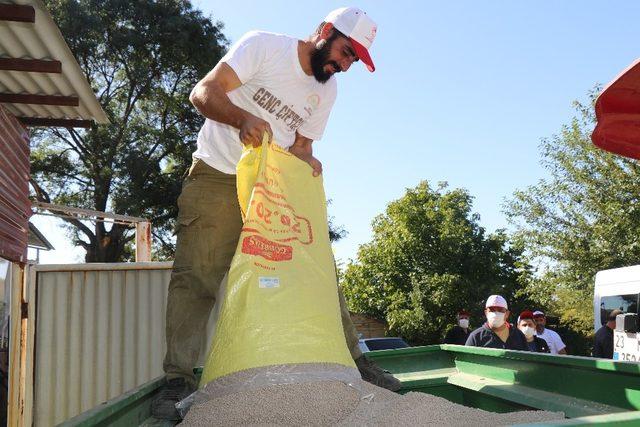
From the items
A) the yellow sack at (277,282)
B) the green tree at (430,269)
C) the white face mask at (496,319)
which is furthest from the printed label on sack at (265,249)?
the green tree at (430,269)

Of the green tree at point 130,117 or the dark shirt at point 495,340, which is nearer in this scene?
the dark shirt at point 495,340

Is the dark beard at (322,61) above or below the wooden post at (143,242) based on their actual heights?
above

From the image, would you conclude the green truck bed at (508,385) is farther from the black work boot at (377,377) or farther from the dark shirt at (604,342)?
the dark shirt at (604,342)

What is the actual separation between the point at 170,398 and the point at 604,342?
7973 millimetres

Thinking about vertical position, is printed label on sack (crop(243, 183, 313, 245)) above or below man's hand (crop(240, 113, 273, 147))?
below

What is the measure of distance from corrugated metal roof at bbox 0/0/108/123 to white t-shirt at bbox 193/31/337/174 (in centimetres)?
173

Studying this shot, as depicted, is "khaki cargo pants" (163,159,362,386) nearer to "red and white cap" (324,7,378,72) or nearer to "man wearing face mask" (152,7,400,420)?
"man wearing face mask" (152,7,400,420)

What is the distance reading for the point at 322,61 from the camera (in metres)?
2.96

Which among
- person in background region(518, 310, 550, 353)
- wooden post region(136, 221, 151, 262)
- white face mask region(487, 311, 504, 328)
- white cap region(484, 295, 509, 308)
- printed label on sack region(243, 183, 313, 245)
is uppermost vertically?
wooden post region(136, 221, 151, 262)

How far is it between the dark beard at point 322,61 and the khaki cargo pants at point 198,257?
662 mm

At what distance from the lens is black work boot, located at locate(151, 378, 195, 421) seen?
2168mm

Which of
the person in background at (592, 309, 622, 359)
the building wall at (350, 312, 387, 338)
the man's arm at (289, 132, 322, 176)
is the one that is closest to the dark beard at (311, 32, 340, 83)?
the man's arm at (289, 132, 322, 176)

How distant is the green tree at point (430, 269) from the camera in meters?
28.4

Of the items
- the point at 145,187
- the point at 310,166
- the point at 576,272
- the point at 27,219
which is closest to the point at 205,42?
the point at 145,187
